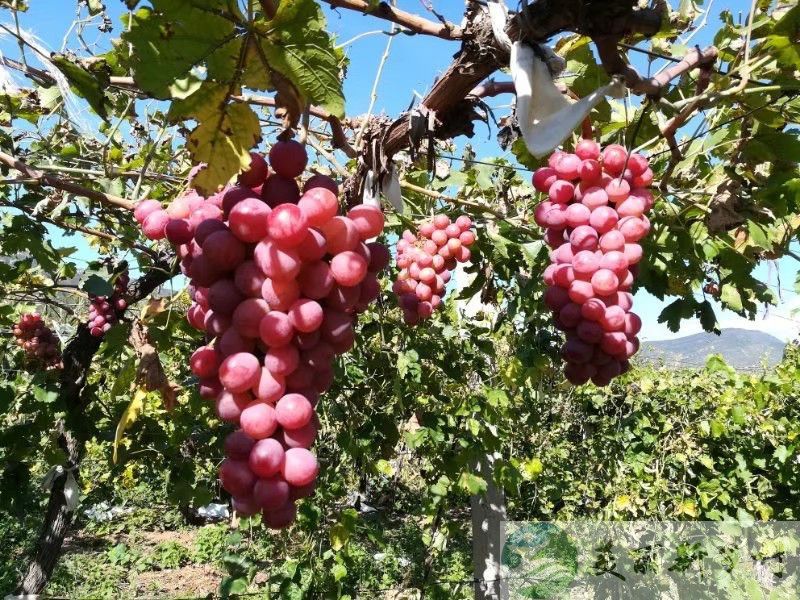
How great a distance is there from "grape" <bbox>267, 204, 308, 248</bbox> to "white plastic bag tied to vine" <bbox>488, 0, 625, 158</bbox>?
442mm

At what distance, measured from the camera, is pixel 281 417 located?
33.7 inches

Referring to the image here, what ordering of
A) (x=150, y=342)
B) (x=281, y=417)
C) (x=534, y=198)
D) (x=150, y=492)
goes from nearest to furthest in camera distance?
1. (x=281, y=417)
2. (x=150, y=342)
3. (x=534, y=198)
4. (x=150, y=492)

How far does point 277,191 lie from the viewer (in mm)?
904

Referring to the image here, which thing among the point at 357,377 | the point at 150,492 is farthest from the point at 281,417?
the point at 150,492

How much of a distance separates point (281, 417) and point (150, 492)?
25.5 feet

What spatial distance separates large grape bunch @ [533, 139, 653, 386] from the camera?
4.33 ft

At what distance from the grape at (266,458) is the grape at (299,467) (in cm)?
1

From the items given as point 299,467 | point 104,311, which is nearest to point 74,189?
point 299,467

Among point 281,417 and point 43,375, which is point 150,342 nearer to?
point 43,375

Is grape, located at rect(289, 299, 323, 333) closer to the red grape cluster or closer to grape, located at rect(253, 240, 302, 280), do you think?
grape, located at rect(253, 240, 302, 280)

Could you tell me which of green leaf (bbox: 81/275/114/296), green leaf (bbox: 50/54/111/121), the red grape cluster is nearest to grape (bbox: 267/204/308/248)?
green leaf (bbox: 50/54/111/121)

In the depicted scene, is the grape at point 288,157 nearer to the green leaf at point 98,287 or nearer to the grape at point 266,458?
the grape at point 266,458

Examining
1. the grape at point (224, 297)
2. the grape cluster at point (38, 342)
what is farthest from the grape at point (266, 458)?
the grape cluster at point (38, 342)

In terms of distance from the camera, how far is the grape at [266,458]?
82 cm
